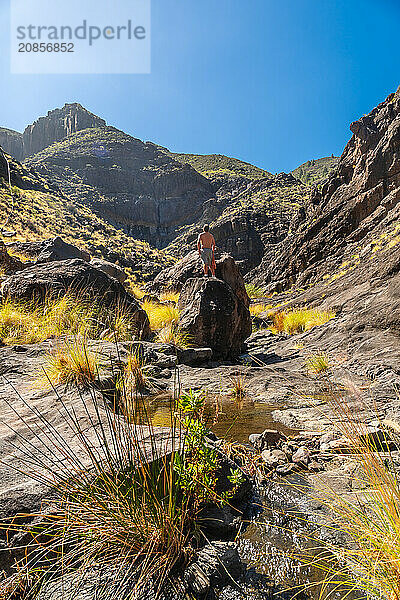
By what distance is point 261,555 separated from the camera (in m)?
2.16

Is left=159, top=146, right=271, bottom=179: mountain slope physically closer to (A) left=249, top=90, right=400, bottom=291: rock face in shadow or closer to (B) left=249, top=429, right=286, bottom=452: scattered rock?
(A) left=249, top=90, right=400, bottom=291: rock face in shadow

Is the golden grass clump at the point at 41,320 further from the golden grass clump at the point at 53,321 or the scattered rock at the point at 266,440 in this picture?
the scattered rock at the point at 266,440

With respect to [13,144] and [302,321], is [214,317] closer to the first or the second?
A: [302,321]

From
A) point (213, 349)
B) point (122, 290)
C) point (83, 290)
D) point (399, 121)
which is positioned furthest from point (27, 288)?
point (399, 121)

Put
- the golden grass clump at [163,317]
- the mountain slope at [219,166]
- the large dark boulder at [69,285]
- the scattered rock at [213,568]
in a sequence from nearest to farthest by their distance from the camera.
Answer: the scattered rock at [213,568], the large dark boulder at [69,285], the golden grass clump at [163,317], the mountain slope at [219,166]

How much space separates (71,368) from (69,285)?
4.28 meters

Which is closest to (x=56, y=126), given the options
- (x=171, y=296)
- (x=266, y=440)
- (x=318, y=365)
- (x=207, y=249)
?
(x=171, y=296)

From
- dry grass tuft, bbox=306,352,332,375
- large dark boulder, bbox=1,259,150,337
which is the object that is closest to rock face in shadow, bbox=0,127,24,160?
large dark boulder, bbox=1,259,150,337

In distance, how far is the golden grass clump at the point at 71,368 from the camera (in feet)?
13.0

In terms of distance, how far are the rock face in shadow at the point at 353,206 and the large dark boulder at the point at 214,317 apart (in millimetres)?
11296

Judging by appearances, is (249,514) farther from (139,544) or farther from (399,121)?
(399,121)

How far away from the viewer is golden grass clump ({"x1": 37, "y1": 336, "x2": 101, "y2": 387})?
3955mm

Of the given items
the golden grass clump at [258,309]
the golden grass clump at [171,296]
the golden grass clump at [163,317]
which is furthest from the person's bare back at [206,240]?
the golden grass clump at [258,309]

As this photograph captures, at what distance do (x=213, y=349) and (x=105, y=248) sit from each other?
3531 cm
